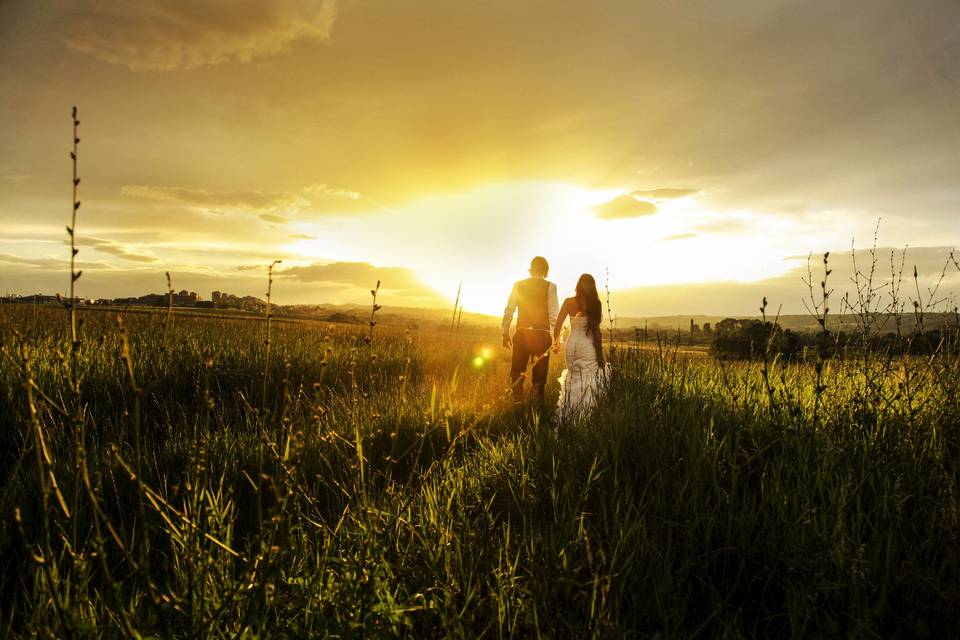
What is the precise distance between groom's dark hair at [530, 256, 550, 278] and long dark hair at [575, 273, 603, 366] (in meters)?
0.94

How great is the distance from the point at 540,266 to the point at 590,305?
55.2 inches

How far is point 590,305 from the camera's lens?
8164 mm

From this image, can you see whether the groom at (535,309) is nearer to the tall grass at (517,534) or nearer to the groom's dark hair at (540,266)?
the groom's dark hair at (540,266)

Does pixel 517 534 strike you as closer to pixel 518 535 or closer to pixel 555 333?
pixel 518 535

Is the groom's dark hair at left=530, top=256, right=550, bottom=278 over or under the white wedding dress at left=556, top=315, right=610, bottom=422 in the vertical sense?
over

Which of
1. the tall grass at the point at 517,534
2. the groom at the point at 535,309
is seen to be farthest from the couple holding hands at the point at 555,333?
the tall grass at the point at 517,534

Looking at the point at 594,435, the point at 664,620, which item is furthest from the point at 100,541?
the point at 594,435

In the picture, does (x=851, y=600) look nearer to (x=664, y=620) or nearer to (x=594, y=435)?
(x=664, y=620)

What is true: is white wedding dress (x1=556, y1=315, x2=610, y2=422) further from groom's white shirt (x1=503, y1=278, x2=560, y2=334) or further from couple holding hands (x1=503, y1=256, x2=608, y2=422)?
groom's white shirt (x1=503, y1=278, x2=560, y2=334)

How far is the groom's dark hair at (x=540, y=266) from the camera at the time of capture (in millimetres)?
9156

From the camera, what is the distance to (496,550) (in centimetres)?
276

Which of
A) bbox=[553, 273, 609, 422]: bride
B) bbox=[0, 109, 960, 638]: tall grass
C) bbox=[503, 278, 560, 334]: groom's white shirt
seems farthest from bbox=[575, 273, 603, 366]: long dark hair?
bbox=[0, 109, 960, 638]: tall grass

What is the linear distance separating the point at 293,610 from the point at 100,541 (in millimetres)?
1127

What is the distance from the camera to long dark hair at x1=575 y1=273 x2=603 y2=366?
805 cm
